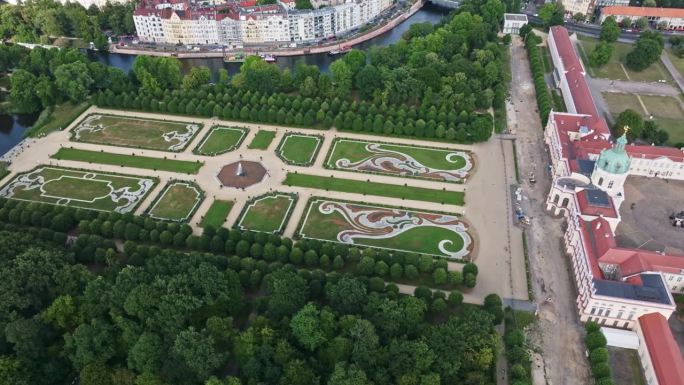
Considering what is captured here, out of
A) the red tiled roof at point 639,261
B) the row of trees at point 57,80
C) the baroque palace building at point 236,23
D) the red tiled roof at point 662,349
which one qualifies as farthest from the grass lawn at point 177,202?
the red tiled roof at point 662,349

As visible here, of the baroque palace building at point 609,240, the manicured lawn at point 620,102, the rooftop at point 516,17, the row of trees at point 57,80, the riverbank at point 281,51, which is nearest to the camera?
the baroque palace building at point 609,240

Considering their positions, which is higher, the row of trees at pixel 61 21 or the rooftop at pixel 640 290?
the row of trees at pixel 61 21

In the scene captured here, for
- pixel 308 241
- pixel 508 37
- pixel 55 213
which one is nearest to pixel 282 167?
pixel 308 241

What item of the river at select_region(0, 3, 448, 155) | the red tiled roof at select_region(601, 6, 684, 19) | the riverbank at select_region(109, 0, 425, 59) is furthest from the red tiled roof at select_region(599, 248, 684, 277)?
the red tiled roof at select_region(601, 6, 684, 19)

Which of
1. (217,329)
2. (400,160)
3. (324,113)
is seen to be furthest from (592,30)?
(217,329)

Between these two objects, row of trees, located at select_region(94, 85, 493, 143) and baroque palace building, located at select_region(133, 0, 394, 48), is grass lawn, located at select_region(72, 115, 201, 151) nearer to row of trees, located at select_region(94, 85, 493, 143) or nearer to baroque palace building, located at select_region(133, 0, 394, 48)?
row of trees, located at select_region(94, 85, 493, 143)

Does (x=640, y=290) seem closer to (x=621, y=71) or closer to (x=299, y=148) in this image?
(x=299, y=148)

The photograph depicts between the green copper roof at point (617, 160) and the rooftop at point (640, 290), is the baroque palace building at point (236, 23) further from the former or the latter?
the rooftop at point (640, 290)

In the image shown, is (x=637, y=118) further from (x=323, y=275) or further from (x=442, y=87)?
(x=323, y=275)
